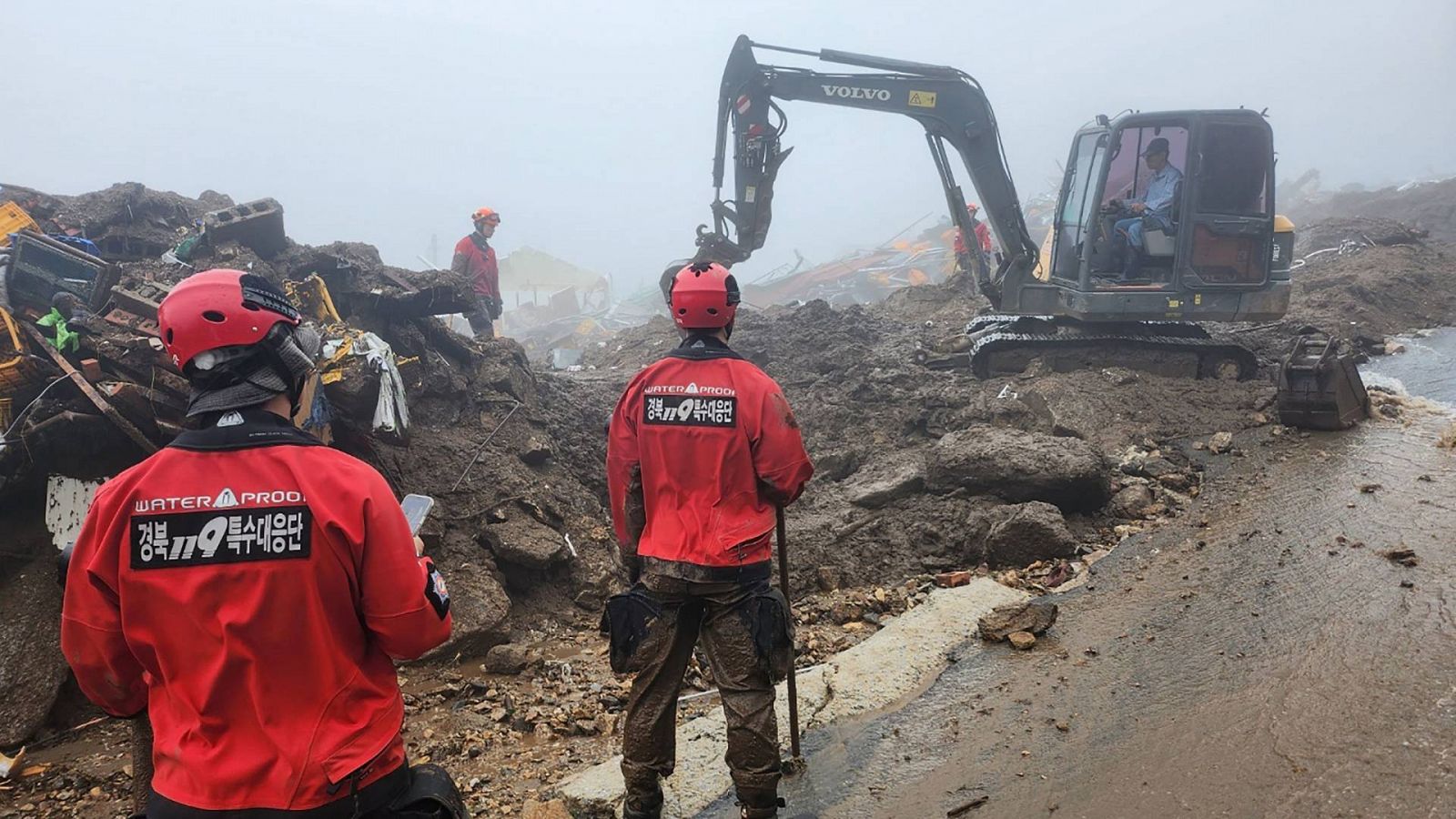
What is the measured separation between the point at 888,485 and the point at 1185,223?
4.78 meters

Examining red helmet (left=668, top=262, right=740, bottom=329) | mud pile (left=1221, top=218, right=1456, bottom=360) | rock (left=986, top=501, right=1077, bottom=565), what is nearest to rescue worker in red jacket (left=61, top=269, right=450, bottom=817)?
red helmet (left=668, top=262, right=740, bottom=329)

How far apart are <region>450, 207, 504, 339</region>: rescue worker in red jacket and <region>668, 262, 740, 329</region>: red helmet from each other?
8.05 m

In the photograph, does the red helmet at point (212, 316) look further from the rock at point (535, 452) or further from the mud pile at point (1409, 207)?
the mud pile at point (1409, 207)

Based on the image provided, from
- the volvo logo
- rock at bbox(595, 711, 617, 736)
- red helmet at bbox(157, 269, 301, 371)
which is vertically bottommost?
rock at bbox(595, 711, 617, 736)

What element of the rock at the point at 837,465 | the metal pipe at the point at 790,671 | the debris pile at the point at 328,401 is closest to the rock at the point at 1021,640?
the metal pipe at the point at 790,671

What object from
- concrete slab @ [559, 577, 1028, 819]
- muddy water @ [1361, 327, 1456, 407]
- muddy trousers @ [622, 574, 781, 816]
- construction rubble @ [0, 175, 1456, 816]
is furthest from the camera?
muddy water @ [1361, 327, 1456, 407]

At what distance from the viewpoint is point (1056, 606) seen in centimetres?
438

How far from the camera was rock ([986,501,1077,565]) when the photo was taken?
5.14m

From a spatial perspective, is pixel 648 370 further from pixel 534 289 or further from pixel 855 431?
pixel 534 289

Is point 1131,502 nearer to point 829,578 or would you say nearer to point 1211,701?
point 829,578

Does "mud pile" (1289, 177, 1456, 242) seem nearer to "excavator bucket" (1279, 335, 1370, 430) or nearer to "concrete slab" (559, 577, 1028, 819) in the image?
"excavator bucket" (1279, 335, 1370, 430)

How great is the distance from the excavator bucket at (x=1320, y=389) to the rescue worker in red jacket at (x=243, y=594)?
698 cm

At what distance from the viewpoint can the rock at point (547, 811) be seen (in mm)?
3062

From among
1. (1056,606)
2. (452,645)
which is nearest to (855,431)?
(1056,606)
